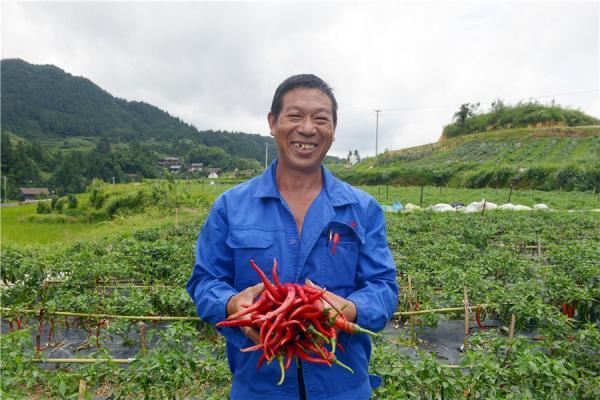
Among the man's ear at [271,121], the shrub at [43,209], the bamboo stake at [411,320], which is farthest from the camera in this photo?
the shrub at [43,209]

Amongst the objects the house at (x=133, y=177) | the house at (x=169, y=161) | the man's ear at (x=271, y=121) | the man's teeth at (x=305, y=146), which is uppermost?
the house at (x=169, y=161)

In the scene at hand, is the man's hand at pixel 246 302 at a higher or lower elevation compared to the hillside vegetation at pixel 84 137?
lower

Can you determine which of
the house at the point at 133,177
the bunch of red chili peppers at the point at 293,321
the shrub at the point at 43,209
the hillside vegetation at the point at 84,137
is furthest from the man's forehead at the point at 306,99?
the house at the point at 133,177

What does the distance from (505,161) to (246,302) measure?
37893mm

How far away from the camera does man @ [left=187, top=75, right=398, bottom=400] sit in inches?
68.3

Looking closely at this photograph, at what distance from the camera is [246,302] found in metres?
1.54

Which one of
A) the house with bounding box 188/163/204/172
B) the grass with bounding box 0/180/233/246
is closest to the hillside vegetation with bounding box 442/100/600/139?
the grass with bounding box 0/180/233/246

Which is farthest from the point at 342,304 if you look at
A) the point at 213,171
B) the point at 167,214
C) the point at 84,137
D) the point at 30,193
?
the point at 84,137

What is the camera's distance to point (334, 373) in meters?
1.75

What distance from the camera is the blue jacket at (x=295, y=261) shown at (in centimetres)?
173

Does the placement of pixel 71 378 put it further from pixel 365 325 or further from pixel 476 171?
pixel 476 171

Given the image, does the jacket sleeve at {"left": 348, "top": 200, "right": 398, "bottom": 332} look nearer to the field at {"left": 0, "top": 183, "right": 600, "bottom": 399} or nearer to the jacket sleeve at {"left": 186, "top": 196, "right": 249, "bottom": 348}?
the jacket sleeve at {"left": 186, "top": 196, "right": 249, "bottom": 348}

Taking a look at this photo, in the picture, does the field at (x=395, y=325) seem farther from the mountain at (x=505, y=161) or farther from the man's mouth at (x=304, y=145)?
the mountain at (x=505, y=161)

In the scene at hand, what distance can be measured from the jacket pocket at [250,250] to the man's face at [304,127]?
37cm
